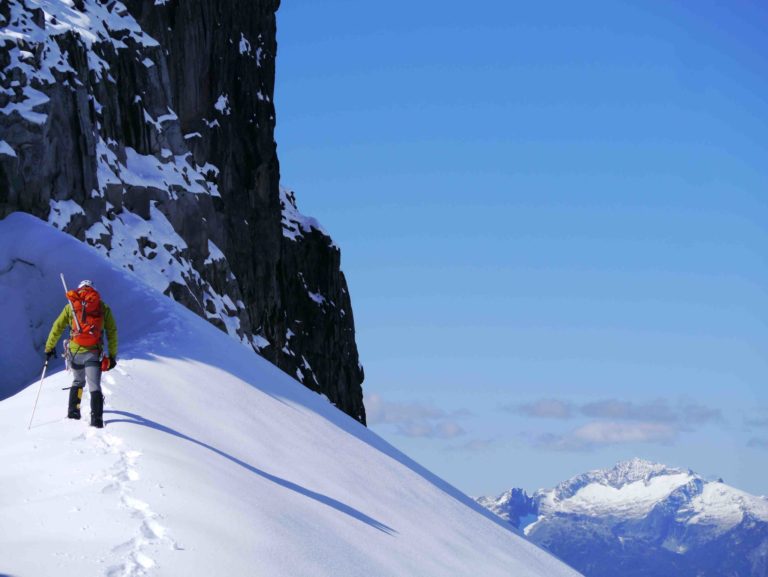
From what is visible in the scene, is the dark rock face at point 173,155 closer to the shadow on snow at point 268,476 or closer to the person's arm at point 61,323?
the person's arm at point 61,323

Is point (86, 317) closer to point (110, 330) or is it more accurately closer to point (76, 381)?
point (110, 330)

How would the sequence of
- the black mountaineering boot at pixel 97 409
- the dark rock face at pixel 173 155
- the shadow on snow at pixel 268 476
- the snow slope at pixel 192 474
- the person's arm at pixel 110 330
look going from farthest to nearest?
the dark rock face at pixel 173 155 < the person's arm at pixel 110 330 < the shadow on snow at pixel 268 476 < the black mountaineering boot at pixel 97 409 < the snow slope at pixel 192 474

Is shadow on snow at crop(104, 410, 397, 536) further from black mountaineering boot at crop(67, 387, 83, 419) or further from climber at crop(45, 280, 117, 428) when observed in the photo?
climber at crop(45, 280, 117, 428)

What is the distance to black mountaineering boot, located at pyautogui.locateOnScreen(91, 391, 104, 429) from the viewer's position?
57.8 feet

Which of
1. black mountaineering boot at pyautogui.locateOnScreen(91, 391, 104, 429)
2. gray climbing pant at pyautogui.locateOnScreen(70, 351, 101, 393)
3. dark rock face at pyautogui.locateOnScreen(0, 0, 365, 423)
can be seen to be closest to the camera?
black mountaineering boot at pyautogui.locateOnScreen(91, 391, 104, 429)

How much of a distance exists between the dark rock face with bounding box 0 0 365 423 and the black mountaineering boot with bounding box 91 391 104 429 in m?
18.0

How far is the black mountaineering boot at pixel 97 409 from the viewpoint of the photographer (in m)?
17.6

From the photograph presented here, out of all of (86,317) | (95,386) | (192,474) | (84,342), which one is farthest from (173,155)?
(192,474)

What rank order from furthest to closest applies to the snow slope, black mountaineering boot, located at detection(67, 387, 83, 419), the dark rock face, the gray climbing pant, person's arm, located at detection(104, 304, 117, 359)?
the dark rock face, person's arm, located at detection(104, 304, 117, 359), black mountaineering boot, located at detection(67, 387, 83, 419), the gray climbing pant, the snow slope

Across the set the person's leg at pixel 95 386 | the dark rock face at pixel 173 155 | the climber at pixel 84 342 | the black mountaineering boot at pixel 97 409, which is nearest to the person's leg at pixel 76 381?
the climber at pixel 84 342

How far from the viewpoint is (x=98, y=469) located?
15.5m

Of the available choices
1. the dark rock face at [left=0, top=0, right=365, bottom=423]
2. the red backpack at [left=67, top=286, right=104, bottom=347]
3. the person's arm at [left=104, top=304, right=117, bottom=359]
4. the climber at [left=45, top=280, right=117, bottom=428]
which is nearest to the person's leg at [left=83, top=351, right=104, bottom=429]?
the climber at [left=45, top=280, right=117, bottom=428]

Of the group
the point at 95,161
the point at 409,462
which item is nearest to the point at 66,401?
the point at 409,462

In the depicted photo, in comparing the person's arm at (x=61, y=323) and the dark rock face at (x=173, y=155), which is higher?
the dark rock face at (x=173, y=155)
